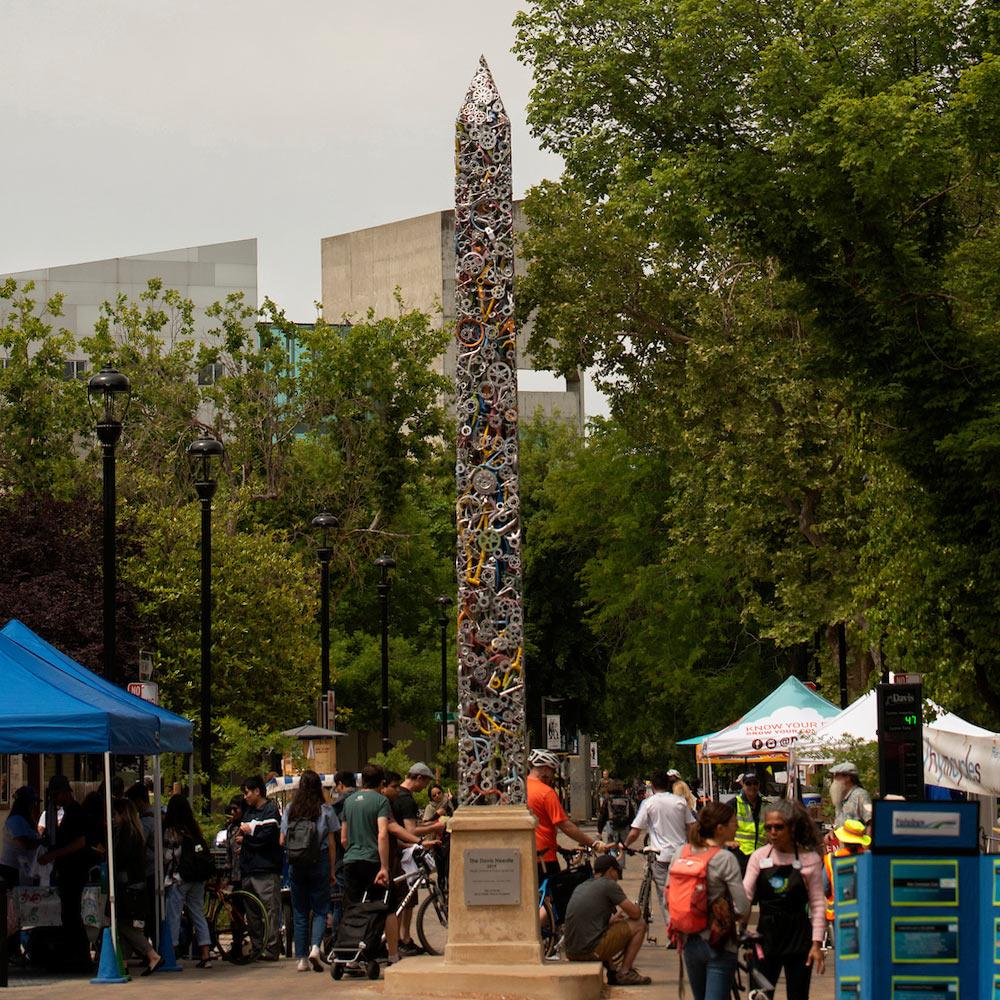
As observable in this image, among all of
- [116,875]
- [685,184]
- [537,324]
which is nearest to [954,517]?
→ [685,184]

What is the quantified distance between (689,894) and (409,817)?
9.92 m

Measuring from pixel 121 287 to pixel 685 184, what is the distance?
51818mm

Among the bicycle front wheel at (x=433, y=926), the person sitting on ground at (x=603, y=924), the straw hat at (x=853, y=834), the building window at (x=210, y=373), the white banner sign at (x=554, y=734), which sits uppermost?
the building window at (x=210, y=373)

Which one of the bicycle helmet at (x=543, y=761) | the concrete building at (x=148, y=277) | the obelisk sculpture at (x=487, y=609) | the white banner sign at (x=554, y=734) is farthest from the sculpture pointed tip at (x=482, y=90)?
the concrete building at (x=148, y=277)

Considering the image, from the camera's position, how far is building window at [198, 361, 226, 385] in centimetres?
6234

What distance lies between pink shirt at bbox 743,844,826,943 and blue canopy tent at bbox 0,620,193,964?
22.7 ft

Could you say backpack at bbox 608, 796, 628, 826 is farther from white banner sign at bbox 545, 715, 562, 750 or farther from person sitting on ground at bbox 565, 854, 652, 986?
white banner sign at bbox 545, 715, 562, 750

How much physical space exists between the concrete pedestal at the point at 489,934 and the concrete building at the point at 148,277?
6061 cm

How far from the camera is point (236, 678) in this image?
46.4m

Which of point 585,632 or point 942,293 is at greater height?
point 942,293

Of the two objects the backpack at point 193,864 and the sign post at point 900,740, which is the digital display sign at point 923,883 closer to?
the sign post at point 900,740

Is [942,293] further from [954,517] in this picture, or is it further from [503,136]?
[503,136]

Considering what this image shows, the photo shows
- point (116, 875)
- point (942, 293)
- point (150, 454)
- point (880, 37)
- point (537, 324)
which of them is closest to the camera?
point (116, 875)

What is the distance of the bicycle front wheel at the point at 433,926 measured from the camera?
65.8ft
